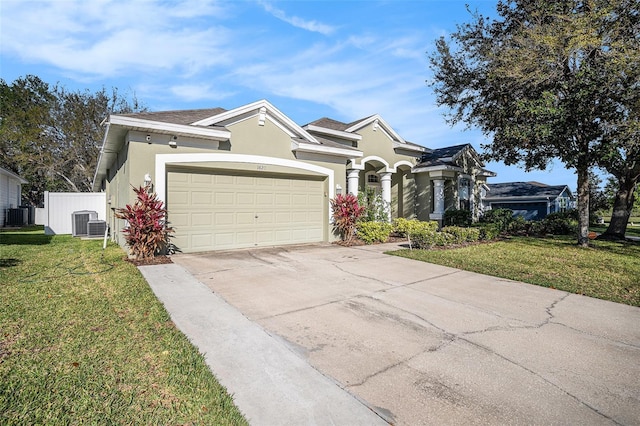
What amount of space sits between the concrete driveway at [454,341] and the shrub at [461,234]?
5131 millimetres

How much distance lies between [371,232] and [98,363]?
32.4 feet

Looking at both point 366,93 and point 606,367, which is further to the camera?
point 366,93

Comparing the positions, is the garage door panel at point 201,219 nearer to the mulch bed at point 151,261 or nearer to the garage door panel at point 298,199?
the mulch bed at point 151,261

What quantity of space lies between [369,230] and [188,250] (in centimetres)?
621

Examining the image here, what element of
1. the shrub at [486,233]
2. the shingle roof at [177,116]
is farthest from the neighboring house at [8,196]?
the shrub at [486,233]

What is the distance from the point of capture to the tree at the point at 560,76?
383 inches

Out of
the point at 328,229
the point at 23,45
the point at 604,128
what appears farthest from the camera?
the point at 328,229

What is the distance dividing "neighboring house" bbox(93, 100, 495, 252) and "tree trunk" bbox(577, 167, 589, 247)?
26.7ft

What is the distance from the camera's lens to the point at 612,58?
31.7ft

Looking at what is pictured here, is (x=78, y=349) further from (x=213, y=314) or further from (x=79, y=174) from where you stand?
(x=79, y=174)

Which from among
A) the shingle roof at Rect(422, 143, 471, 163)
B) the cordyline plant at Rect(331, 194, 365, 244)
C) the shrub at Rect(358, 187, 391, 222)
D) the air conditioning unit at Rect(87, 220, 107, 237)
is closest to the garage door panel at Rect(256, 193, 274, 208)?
the cordyline plant at Rect(331, 194, 365, 244)

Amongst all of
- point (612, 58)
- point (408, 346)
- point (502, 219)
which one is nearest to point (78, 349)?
Answer: point (408, 346)

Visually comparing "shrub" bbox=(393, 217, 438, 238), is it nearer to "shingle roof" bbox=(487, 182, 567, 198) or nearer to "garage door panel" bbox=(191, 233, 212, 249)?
"garage door panel" bbox=(191, 233, 212, 249)

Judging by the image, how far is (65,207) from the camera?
1588 centimetres
